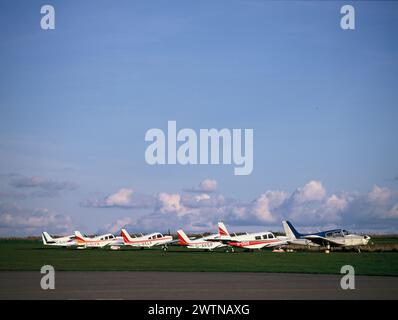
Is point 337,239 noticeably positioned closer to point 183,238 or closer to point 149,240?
point 183,238

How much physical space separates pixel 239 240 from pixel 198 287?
4405 cm

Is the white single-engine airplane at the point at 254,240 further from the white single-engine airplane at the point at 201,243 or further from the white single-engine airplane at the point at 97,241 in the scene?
the white single-engine airplane at the point at 97,241

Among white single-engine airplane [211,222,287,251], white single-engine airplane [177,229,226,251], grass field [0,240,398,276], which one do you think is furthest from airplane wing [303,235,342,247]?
grass field [0,240,398,276]

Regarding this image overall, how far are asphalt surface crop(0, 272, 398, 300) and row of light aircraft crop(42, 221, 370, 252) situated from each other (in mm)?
35296

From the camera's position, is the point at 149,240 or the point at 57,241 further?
the point at 57,241

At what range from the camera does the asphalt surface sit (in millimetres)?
20672

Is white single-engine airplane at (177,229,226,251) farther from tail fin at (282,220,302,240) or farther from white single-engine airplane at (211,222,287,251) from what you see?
tail fin at (282,220,302,240)

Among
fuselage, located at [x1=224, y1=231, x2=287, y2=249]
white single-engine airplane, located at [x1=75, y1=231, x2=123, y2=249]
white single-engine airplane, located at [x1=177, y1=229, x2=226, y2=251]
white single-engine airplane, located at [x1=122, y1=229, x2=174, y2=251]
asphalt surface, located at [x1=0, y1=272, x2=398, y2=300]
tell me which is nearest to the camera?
asphalt surface, located at [x1=0, y1=272, x2=398, y2=300]

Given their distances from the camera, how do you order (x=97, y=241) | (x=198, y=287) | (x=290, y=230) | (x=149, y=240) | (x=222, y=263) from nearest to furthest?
1. (x=198, y=287)
2. (x=222, y=263)
3. (x=290, y=230)
4. (x=149, y=240)
5. (x=97, y=241)

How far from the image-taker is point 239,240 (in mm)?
67500

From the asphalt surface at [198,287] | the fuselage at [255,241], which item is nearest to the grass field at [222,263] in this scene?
the asphalt surface at [198,287]

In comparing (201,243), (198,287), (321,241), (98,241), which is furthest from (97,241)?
(198,287)
